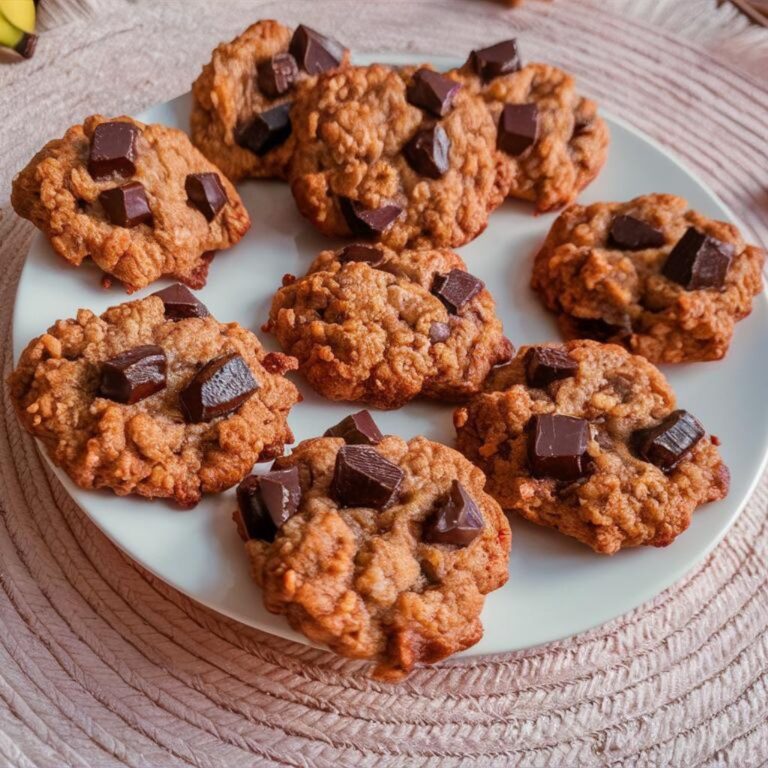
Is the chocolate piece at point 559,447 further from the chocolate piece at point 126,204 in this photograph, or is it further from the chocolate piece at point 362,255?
the chocolate piece at point 126,204

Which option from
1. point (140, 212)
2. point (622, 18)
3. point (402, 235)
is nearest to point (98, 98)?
point (140, 212)

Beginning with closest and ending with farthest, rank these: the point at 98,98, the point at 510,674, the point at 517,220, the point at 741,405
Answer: the point at 510,674
the point at 741,405
the point at 517,220
the point at 98,98

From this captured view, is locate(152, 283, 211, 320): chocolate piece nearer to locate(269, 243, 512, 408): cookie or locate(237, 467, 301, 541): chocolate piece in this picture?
locate(269, 243, 512, 408): cookie

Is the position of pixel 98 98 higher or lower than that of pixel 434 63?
lower

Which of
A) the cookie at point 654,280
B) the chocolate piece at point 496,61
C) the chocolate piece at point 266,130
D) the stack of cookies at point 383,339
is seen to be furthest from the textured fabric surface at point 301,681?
the chocolate piece at point 496,61

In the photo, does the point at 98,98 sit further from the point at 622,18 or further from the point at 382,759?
the point at 382,759

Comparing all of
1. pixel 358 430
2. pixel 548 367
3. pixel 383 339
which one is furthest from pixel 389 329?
pixel 548 367

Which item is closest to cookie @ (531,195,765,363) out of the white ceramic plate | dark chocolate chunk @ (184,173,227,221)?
the white ceramic plate
